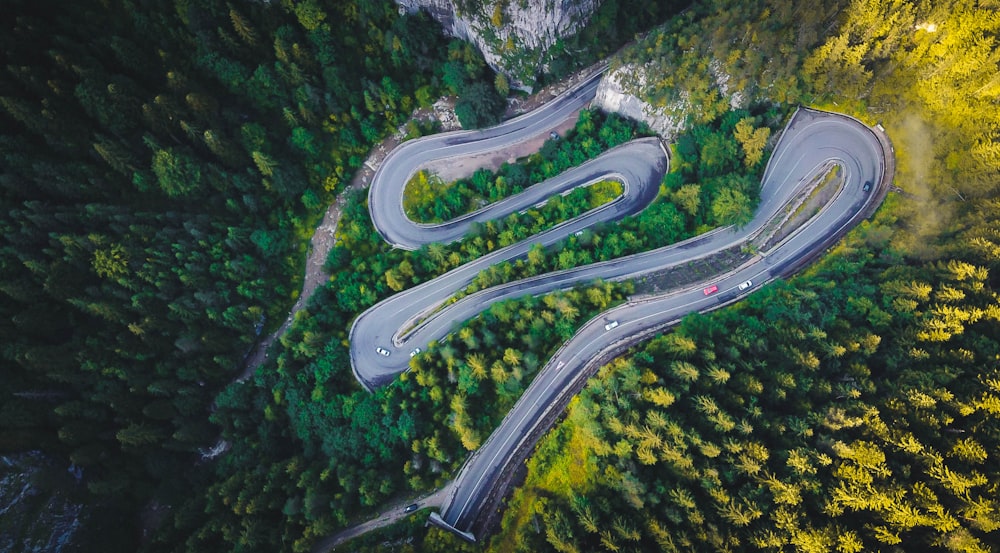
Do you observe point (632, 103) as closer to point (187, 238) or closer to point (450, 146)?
point (450, 146)

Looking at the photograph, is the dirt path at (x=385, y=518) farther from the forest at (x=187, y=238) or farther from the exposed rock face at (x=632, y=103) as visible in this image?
the exposed rock face at (x=632, y=103)

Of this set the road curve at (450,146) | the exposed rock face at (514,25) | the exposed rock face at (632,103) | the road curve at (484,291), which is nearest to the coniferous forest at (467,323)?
the exposed rock face at (632,103)

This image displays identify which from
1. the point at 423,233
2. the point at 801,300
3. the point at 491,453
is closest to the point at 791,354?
the point at 801,300

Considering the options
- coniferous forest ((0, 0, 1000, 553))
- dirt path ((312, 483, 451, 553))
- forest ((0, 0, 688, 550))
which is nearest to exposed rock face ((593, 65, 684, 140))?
coniferous forest ((0, 0, 1000, 553))

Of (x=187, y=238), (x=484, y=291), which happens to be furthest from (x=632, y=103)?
(x=187, y=238)

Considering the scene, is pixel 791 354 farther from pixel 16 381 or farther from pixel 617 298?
pixel 16 381

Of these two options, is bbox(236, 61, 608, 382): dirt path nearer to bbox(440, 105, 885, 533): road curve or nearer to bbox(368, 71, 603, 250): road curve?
bbox(368, 71, 603, 250): road curve
